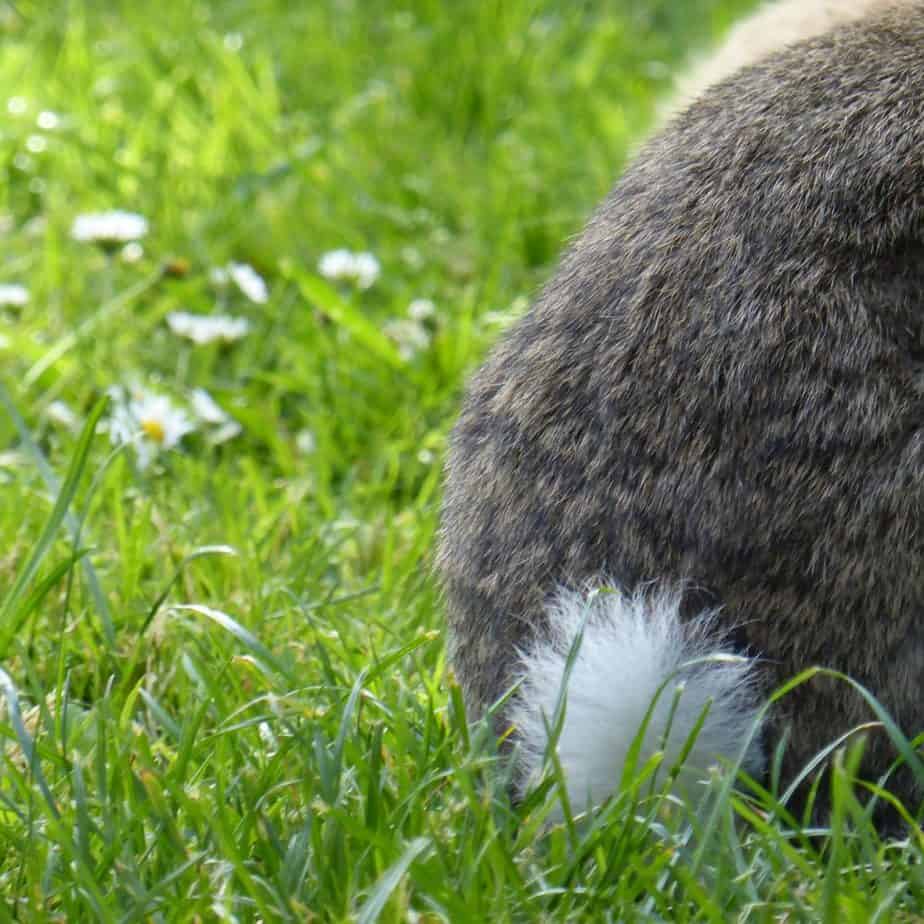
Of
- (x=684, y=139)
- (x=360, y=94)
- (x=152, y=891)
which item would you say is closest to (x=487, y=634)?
(x=152, y=891)

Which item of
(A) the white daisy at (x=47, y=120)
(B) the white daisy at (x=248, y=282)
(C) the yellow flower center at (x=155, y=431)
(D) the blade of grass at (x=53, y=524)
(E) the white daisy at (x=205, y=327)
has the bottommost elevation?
(D) the blade of grass at (x=53, y=524)

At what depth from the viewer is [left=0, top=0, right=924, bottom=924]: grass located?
6.17 feet

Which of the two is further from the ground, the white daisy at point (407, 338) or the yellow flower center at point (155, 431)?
the white daisy at point (407, 338)

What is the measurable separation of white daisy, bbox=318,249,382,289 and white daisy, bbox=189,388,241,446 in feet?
1.69

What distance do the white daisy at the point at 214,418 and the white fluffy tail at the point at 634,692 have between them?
1370 mm

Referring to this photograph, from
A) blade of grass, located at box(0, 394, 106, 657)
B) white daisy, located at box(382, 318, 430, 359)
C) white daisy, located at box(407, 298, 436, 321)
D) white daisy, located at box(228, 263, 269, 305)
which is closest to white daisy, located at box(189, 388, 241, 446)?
white daisy, located at box(228, 263, 269, 305)

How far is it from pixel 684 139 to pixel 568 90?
272 cm

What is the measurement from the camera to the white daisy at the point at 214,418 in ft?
10.7

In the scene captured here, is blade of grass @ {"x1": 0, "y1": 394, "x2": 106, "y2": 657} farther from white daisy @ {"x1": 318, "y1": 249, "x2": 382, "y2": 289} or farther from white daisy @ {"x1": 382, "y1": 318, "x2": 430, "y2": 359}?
white daisy @ {"x1": 318, "y1": 249, "x2": 382, "y2": 289}

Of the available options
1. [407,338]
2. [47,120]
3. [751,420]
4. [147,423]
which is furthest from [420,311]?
[751,420]

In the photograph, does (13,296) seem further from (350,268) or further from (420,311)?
(420,311)

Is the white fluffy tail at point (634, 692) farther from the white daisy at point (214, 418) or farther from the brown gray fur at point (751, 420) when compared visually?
the white daisy at point (214, 418)

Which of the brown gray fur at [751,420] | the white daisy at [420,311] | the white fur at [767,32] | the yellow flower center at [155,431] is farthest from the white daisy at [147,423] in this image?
the white fur at [767,32]

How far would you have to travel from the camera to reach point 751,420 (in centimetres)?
202
